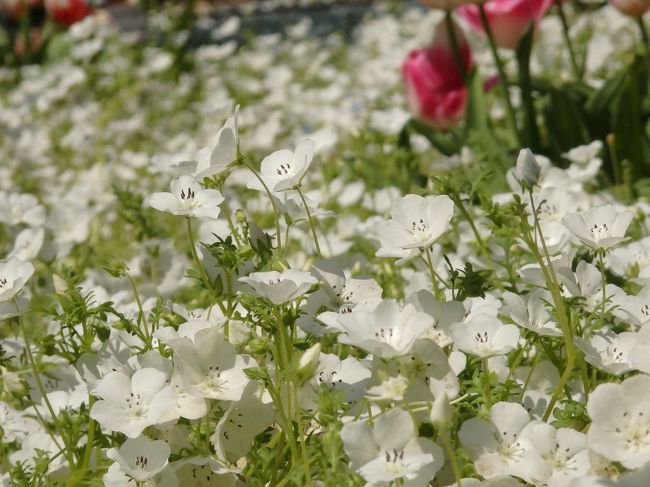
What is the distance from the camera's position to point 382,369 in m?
0.96

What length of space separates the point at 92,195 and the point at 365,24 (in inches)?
144

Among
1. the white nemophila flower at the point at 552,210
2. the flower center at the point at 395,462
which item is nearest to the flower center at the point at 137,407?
the flower center at the point at 395,462

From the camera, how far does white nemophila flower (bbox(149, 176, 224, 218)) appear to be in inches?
44.6

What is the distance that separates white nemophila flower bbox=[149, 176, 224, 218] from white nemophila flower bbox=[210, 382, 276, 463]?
218mm

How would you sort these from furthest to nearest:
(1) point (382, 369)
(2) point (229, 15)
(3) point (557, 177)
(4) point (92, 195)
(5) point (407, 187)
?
(2) point (229, 15) → (4) point (92, 195) → (5) point (407, 187) → (3) point (557, 177) → (1) point (382, 369)

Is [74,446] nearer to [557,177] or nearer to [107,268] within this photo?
[107,268]

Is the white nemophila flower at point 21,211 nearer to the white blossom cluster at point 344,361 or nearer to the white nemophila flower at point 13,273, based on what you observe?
the white blossom cluster at point 344,361

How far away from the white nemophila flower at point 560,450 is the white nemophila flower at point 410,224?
0.88 ft

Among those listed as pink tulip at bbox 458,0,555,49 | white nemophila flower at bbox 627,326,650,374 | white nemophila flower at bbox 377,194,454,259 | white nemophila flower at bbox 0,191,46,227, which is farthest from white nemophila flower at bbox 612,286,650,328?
pink tulip at bbox 458,0,555,49

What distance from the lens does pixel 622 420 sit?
0.93 metres

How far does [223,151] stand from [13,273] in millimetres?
319

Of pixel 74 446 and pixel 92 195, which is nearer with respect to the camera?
pixel 74 446

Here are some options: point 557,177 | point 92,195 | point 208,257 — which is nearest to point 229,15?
point 92,195

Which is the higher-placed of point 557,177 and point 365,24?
point 557,177
